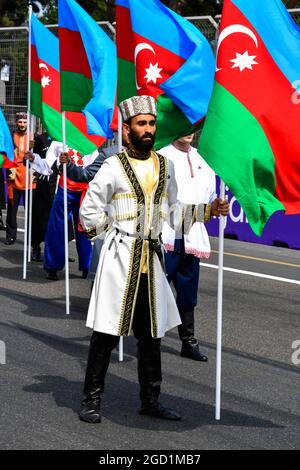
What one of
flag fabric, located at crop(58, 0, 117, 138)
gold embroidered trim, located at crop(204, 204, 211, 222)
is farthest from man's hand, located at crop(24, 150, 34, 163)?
gold embroidered trim, located at crop(204, 204, 211, 222)

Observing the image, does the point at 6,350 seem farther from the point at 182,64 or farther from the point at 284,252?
the point at 284,252

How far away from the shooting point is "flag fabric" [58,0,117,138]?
→ 9734 millimetres

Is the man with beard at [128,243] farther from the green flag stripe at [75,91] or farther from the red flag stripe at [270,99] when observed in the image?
the green flag stripe at [75,91]

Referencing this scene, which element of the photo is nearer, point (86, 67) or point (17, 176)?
point (86, 67)

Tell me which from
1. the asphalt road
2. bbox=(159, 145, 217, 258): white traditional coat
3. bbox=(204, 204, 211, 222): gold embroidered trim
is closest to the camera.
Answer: the asphalt road

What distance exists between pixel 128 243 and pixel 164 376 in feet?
5.38

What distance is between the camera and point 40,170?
12.8 meters

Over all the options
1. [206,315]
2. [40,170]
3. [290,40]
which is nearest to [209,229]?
[40,170]

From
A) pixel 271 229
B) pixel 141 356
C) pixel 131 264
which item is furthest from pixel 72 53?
pixel 271 229

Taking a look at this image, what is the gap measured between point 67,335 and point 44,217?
528 cm

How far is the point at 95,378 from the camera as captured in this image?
6352 millimetres

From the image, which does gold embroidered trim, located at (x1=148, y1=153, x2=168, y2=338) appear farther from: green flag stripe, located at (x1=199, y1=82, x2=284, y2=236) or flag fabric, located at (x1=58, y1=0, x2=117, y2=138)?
flag fabric, located at (x1=58, y1=0, x2=117, y2=138)

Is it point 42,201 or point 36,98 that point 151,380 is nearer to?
point 36,98

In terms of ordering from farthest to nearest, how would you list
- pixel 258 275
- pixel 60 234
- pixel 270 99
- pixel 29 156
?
1. pixel 258 275
2. pixel 29 156
3. pixel 60 234
4. pixel 270 99
